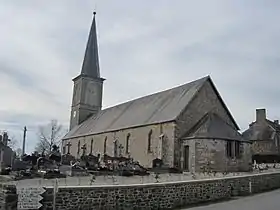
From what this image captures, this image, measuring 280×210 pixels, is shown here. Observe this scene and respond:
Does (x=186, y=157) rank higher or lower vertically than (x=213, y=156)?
lower

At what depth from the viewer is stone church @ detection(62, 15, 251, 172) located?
2917 cm

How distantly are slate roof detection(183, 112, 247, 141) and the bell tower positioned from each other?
94.1ft

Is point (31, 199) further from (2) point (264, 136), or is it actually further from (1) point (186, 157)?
(2) point (264, 136)

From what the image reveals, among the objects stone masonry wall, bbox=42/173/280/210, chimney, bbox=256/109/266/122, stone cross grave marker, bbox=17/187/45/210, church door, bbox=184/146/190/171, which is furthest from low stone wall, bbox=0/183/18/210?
chimney, bbox=256/109/266/122

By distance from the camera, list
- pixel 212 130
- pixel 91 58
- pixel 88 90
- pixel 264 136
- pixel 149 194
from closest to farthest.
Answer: pixel 149 194
pixel 212 130
pixel 264 136
pixel 88 90
pixel 91 58

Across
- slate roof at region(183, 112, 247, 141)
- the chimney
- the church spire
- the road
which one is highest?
the church spire

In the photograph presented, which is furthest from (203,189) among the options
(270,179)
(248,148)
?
(248,148)

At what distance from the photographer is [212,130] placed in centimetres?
2975

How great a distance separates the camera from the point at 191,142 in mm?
29719

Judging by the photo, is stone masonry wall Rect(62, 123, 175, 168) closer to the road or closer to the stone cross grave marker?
the road

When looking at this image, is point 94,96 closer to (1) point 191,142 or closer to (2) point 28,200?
(1) point 191,142

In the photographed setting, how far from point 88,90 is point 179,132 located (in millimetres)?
29573

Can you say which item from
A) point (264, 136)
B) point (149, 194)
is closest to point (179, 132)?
point (149, 194)

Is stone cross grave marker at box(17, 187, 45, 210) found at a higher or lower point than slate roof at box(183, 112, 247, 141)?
lower
